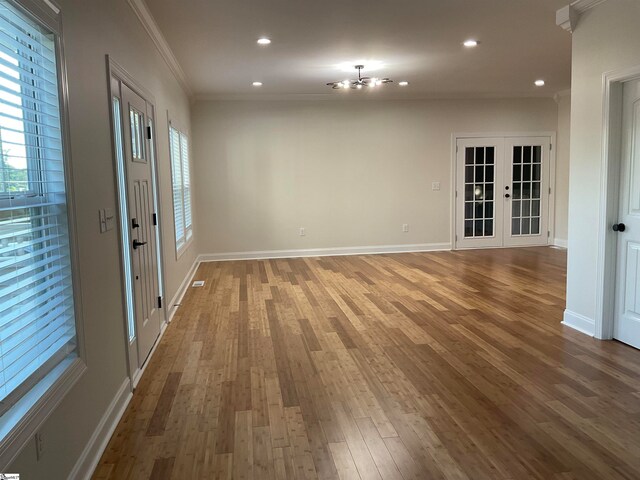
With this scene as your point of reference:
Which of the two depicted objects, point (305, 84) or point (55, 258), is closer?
point (55, 258)

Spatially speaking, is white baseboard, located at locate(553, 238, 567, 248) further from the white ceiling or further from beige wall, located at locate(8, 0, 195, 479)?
beige wall, located at locate(8, 0, 195, 479)

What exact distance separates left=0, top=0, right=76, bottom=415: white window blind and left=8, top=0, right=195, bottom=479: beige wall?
0.19 meters

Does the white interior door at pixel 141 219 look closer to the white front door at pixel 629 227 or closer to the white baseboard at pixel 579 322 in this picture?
the white baseboard at pixel 579 322

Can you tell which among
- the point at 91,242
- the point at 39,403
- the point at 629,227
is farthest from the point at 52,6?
the point at 629,227

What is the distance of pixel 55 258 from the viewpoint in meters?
1.95

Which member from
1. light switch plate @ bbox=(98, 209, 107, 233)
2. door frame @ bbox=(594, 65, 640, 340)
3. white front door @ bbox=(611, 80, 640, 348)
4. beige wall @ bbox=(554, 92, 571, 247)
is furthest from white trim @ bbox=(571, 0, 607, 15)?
beige wall @ bbox=(554, 92, 571, 247)

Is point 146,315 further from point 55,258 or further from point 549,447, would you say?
point 549,447

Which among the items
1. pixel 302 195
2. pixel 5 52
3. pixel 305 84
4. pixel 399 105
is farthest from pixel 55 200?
pixel 399 105

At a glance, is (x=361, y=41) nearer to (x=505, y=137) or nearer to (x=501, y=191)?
(x=505, y=137)

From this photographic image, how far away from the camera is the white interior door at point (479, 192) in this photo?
28.0ft

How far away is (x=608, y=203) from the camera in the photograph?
3.77m

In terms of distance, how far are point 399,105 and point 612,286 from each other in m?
5.30

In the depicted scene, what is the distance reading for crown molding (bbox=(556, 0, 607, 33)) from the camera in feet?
12.5

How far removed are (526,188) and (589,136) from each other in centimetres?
505
